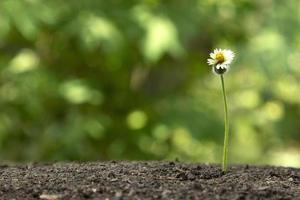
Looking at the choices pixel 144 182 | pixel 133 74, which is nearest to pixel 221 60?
pixel 144 182

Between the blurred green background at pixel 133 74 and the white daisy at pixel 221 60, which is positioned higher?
the blurred green background at pixel 133 74

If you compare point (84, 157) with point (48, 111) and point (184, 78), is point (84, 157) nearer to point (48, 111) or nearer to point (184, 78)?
point (48, 111)

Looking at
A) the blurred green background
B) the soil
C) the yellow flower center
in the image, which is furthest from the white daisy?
the blurred green background

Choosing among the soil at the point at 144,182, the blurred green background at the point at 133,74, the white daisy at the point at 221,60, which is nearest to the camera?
the soil at the point at 144,182

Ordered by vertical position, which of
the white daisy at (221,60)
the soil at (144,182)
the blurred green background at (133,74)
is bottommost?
the soil at (144,182)

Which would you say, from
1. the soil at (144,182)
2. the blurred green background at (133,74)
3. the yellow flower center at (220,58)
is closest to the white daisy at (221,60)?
the yellow flower center at (220,58)

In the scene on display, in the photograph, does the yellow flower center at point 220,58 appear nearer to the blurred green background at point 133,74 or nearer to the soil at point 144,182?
the soil at point 144,182

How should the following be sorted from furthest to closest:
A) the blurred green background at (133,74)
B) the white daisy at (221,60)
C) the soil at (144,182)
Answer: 1. the blurred green background at (133,74)
2. the white daisy at (221,60)
3. the soil at (144,182)
